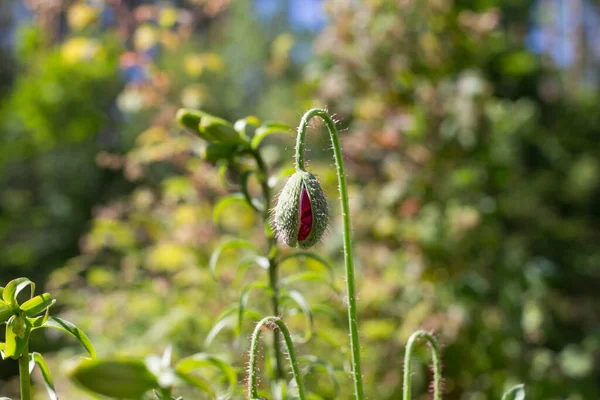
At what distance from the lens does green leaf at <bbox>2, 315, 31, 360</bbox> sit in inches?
28.2

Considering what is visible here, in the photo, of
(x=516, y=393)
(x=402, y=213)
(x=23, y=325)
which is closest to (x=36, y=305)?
(x=23, y=325)

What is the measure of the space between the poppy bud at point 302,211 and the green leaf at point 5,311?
0.35m

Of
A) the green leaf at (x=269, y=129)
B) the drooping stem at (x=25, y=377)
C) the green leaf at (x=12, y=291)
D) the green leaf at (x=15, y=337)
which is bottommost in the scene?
the drooping stem at (x=25, y=377)

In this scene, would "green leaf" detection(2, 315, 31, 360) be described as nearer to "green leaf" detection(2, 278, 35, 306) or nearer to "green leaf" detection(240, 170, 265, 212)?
"green leaf" detection(2, 278, 35, 306)

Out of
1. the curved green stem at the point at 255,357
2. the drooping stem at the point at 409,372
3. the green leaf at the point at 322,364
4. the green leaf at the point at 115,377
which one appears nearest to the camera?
the green leaf at the point at 115,377

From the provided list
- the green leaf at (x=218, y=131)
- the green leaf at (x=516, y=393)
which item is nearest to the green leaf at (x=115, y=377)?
the green leaf at (x=516, y=393)

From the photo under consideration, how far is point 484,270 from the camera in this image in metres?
2.86

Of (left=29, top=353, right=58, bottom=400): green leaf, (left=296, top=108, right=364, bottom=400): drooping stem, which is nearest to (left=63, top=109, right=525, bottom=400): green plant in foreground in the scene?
(left=296, top=108, right=364, bottom=400): drooping stem

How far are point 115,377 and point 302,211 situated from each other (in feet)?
1.33

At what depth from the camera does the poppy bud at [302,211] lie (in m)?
0.84

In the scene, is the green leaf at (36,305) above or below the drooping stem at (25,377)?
above

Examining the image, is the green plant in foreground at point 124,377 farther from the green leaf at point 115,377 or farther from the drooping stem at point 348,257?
the drooping stem at point 348,257

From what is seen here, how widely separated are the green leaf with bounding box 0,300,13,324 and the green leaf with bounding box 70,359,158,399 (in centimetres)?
29

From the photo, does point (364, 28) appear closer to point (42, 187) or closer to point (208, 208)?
point (208, 208)
